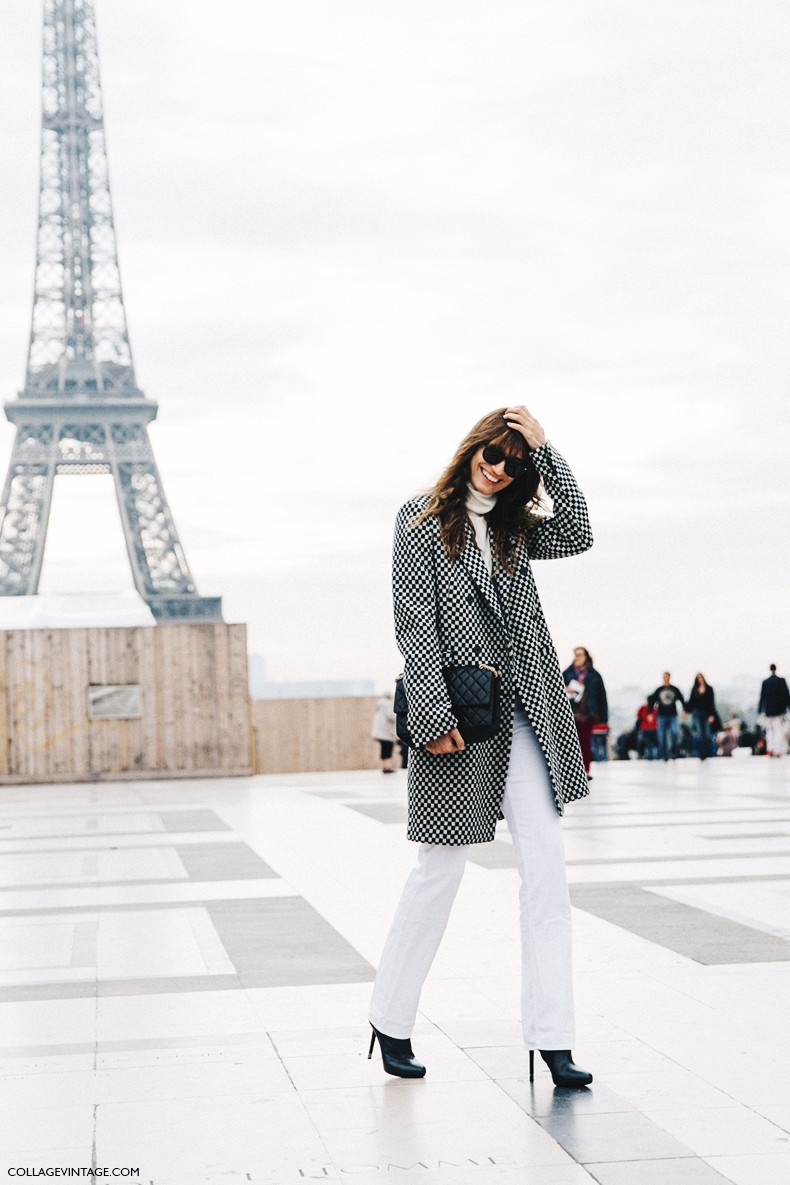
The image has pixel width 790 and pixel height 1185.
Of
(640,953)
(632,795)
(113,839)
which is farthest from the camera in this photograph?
(632,795)

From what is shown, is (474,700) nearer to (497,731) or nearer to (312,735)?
(497,731)

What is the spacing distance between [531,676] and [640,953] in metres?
1.80

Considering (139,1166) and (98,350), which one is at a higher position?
(98,350)

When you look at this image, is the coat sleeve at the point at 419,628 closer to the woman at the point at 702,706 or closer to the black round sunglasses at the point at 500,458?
the black round sunglasses at the point at 500,458

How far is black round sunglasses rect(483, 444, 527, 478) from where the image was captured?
3621mm

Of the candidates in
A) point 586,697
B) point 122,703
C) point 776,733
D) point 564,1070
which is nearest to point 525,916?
point 564,1070

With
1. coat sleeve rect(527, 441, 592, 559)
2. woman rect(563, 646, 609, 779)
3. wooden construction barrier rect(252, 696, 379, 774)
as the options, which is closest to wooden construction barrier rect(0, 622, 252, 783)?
wooden construction barrier rect(252, 696, 379, 774)

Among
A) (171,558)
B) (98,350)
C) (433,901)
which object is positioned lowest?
(433,901)

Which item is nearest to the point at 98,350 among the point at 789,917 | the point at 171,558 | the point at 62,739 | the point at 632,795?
the point at 171,558

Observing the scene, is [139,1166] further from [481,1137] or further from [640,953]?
[640,953]

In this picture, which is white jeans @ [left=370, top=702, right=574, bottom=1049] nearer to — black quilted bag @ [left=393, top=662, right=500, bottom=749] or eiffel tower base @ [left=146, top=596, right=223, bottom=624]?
black quilted bag @ [left=393, top=662, right=500, bottom=749]

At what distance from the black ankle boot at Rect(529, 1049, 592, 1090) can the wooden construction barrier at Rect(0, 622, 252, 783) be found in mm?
15055

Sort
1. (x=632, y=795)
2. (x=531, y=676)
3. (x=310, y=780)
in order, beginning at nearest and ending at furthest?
A: (x=531, y=676) → (x=632, y=795) → (x=310, y=780)

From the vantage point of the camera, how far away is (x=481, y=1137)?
9.99 ft
